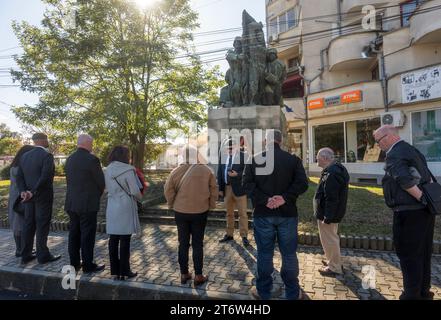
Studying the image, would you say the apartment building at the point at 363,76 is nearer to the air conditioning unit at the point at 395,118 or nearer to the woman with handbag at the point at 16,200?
the air conditioning unit at the point at 395,118

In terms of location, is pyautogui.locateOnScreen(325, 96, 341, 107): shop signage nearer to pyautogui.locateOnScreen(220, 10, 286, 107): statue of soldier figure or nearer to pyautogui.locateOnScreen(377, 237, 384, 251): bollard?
pyautogui.locateOnScreen(220, 10, 286, 107): statue of soldier figure

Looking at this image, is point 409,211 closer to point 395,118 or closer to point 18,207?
point 18,207

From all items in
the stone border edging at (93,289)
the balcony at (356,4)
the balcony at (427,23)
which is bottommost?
the stone border edging at (93,289)

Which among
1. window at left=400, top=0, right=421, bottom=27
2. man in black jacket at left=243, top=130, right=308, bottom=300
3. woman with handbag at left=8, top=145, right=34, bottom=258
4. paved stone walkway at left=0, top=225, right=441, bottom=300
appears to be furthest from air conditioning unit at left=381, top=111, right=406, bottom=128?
woman with handbag at left=8, top=145, right=34, bottom=258

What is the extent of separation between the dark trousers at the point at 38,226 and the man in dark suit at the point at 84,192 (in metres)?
0.84

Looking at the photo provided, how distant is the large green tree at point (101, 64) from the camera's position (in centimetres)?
1273

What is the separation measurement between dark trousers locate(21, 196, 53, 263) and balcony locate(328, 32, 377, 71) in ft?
56.4

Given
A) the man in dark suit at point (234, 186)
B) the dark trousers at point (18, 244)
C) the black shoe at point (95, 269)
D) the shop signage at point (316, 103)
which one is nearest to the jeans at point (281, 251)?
the man in dark suit at point (234, 186)

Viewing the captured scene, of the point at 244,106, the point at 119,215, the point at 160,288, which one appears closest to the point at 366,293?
the point at 160,288

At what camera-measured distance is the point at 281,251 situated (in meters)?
3.38

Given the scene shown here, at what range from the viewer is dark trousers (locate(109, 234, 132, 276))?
4.05 meters

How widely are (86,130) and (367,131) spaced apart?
546 inches

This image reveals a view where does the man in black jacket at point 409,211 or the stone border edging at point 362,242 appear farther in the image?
the stone border edging at point 362,242
